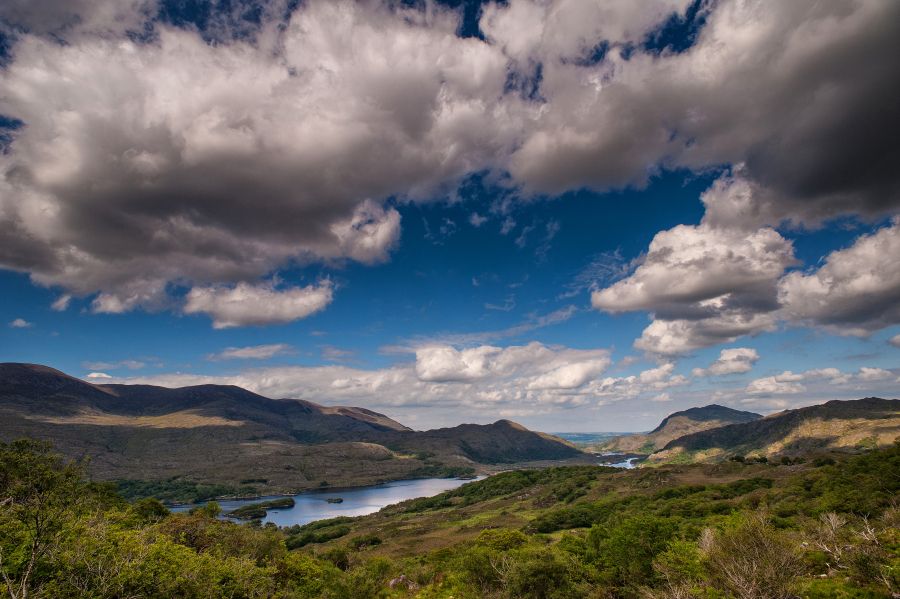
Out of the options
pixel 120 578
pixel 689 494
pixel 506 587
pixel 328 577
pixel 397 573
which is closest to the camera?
pixel 120 578

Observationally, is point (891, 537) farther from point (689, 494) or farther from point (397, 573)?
point (689, 494)

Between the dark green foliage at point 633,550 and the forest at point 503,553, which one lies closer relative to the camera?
the forest at point 503,553

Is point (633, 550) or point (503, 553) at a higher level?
point (633, 550)

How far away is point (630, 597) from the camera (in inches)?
2479

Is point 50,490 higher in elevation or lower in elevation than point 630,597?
higher

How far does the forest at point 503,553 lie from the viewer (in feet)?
118

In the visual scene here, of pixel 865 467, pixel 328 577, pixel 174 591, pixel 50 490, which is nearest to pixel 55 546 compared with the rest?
pixel 50 490

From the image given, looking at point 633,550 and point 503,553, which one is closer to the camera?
point 633,550

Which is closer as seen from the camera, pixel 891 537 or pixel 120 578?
pixel 120 578

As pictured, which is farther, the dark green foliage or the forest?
the dark green foliage

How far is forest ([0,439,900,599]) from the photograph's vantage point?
118 feet

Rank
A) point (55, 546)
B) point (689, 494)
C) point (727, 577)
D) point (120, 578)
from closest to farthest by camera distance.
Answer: point (55, 546) < point (120, 578) < point (727, 577) < point (689, 494)

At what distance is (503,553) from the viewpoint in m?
78.1

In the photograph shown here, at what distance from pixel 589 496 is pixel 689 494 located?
4956cm
